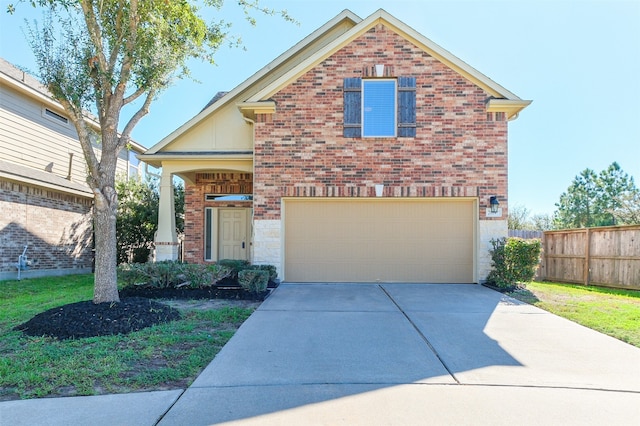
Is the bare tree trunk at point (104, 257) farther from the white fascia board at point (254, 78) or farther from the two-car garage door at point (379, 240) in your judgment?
the white fascia board at point (254, 78)

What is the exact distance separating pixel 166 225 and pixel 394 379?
8.68 m

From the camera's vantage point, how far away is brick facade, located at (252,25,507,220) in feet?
33.8

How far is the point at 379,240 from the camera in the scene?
10.6 metres

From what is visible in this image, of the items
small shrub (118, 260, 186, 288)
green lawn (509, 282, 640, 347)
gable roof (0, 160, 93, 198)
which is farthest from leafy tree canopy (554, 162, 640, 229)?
gable roof (0, 160, 93, 198)

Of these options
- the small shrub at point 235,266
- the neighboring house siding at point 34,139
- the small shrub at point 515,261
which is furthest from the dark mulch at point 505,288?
the neighboring house siding at point 34,139

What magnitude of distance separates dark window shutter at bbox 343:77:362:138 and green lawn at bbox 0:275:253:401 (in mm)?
5531

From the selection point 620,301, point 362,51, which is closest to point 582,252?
point 620,301

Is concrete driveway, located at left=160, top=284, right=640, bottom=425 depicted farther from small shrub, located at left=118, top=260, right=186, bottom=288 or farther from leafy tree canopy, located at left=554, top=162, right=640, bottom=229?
leafy tree canopy, located at left=554, top=162, right=640, bottom=229

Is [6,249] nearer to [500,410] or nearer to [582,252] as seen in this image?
[500,410]

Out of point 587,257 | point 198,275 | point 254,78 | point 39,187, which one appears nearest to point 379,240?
point 198,275

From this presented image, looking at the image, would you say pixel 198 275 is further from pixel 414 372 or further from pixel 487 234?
pixel 487 234

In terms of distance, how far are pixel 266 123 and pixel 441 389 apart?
26.9 ft

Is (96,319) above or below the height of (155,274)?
below

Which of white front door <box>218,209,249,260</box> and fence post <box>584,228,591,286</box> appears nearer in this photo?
fence post <box>584,228,591,286</box>
